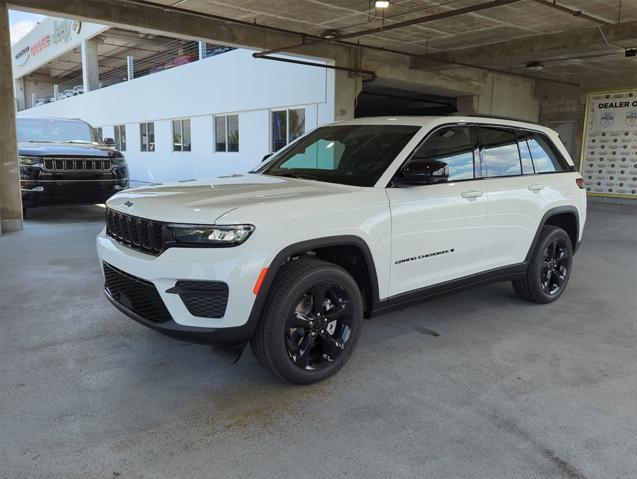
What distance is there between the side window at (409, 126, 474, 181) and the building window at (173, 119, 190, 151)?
14819mm

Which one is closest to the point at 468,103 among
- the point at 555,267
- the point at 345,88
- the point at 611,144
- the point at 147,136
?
the point at 611,144

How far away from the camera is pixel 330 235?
10.7 ft

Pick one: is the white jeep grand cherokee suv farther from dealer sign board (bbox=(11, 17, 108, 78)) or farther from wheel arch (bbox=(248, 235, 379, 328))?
dealer sign board (bbox=(11, 17, 108, 78))

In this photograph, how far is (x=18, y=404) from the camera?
3.12m

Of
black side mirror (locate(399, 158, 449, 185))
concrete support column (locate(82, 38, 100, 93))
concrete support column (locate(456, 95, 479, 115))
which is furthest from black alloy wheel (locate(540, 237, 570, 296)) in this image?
concrete support column (locate(82, 38, 100, 93))

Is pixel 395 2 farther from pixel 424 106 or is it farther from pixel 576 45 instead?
pixel 424 106

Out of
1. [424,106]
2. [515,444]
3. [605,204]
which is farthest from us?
[424,106]

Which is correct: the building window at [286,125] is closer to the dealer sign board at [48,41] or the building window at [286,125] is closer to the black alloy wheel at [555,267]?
the black alloy wheel at [555,267]

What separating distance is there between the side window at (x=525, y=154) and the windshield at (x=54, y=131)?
8905 mm

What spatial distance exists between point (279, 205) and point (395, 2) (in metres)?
7.05

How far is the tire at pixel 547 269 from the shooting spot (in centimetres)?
499

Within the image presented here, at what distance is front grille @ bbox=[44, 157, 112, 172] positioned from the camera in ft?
30.6

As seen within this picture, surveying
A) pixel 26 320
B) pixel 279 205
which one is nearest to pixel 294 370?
pixel 279 205

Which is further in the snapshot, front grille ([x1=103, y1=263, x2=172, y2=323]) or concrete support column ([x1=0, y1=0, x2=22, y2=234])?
concrete support column ([x1=0, y1=0, x2=22, y2=234])
